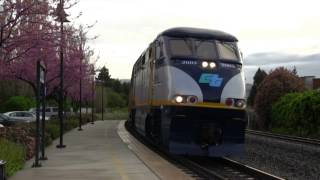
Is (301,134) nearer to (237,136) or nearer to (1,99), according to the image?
(237,136)

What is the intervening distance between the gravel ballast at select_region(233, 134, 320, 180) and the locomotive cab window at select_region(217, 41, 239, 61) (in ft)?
11.2

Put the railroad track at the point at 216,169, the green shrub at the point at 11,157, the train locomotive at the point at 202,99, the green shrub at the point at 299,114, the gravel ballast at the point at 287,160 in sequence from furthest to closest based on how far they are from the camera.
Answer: the green shrub at the point at 299,114 → the gravel ballast at the point at 287,160 → the train locomotive at the point at 202,99 → the railroad track at the point at 216,169 → the green shrub at the point at 11,157

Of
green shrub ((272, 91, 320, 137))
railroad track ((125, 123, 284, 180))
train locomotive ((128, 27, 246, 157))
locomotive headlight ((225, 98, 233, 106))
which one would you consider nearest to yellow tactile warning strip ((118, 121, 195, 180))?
railroad track ((125, 123, 284, 180))

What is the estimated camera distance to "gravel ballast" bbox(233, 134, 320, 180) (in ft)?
57.4

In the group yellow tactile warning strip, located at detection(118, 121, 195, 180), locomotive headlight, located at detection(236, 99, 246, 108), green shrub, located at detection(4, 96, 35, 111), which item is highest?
green shrub, located at detection(4, 96, 35, 111)

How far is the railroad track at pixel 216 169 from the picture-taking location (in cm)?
1533

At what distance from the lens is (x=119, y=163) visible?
17.2 meters

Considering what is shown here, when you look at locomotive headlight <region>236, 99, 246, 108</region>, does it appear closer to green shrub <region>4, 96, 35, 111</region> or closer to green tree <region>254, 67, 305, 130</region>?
green tree <region>254, 67, 305, 130</region>

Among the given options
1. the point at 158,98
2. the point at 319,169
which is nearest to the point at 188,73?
the point at 158,98

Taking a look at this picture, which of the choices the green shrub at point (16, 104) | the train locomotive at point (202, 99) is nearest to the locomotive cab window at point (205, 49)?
the train locomotive at point (202, 99)

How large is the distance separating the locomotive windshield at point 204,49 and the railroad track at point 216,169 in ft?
10.2

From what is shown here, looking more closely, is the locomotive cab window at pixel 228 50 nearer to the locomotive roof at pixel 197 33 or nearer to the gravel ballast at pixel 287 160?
the locomotive roof at pixel 197 33

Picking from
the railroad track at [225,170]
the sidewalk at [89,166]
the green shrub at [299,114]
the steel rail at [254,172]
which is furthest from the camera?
the green shrub at [299,114]

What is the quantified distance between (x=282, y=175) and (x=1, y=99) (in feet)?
190
